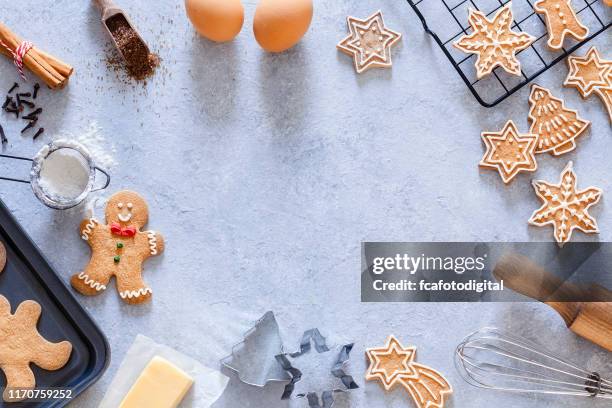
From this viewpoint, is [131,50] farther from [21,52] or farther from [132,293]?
[132,293]

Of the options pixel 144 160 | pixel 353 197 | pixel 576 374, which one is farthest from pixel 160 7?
pixel 576 374

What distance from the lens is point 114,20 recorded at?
5.08 feet

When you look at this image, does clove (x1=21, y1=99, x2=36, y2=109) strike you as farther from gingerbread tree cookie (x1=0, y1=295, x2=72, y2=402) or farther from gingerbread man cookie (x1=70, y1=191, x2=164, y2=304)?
gingerbread tree cookie (x1=0, y1=295, x2=72, y2=402)

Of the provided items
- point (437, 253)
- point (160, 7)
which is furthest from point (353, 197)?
point (160, 7)

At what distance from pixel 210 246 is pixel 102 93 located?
0.34m

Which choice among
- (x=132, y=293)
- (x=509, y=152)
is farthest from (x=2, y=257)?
(x=509, y=152)

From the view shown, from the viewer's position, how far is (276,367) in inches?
60.5

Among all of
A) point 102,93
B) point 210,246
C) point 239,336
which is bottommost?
point 239,336

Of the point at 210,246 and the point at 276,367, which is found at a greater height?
the point at 210,246

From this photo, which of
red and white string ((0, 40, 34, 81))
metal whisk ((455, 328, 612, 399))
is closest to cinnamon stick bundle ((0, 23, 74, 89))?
red and white string ((0, 40, 34, 81))

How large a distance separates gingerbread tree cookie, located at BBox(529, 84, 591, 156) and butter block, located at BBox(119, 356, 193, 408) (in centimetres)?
77

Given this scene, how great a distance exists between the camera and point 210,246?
1562mm

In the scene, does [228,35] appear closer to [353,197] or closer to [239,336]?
[353,197]

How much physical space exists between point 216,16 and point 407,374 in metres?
0.71
